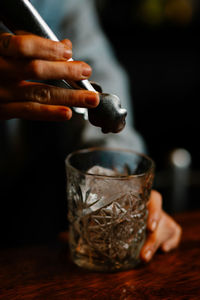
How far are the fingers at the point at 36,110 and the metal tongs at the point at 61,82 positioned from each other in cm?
4

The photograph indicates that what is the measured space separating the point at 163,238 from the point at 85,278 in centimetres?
17

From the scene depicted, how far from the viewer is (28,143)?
4.01ft

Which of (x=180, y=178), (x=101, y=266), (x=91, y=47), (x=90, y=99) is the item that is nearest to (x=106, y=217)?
(x=101, y=266)

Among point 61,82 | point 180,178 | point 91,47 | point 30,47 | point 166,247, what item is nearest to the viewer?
point 30,47

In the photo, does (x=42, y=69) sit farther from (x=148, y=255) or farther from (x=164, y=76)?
(x=164, y=76)

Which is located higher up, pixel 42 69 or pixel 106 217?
pixel 42 69

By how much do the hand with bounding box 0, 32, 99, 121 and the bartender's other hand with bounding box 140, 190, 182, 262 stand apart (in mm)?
249

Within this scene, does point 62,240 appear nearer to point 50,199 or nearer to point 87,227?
point 87,227

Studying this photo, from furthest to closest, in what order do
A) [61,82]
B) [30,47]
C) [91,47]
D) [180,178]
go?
[180,178], [91,47], [61,82], [30,47]

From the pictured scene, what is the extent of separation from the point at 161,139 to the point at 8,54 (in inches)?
81.8

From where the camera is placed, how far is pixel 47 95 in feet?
1.68

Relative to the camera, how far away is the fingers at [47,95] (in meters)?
0.49

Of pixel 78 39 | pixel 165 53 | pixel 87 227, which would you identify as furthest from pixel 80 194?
pixel 165 53

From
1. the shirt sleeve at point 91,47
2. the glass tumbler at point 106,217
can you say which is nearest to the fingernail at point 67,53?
the glass tumbler at point 106,217
